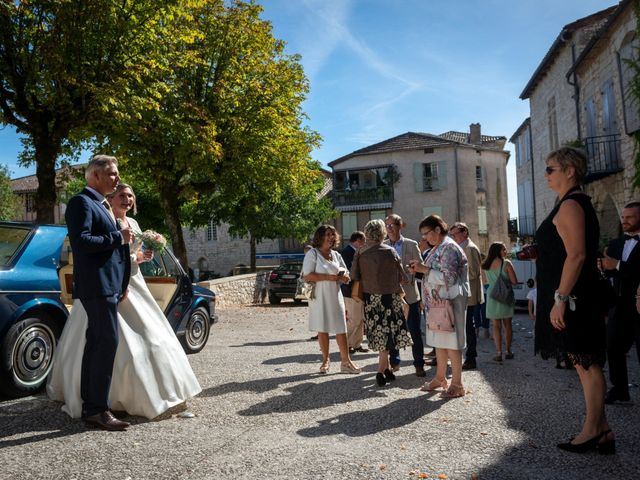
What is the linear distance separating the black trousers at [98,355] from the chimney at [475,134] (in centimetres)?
4734

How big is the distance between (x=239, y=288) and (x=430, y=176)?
27.4 meters

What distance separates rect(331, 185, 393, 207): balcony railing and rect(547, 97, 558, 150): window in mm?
21738

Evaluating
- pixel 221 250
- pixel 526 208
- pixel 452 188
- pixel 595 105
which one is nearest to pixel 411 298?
pixel 595 105

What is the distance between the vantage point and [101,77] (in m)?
12.7

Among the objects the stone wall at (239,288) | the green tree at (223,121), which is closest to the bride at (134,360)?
the green tree at (223,121)

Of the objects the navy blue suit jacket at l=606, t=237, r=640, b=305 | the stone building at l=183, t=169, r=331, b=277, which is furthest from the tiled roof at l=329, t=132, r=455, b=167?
the navy blue suit jacket at l=606, t=237, r=640, b=305

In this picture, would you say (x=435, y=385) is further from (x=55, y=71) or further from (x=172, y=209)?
(x=172, y=209)

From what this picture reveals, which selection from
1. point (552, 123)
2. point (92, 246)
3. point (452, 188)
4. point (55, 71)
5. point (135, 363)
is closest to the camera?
point (92, 246)

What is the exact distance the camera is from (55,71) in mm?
11648

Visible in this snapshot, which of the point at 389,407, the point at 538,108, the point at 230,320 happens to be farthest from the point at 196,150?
the point at 538,108

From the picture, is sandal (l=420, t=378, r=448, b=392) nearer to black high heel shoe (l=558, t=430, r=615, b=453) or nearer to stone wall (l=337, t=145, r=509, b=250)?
black high heel shoe (l=558, t=430, r=615, b=453)

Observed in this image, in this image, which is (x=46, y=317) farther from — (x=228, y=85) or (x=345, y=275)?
(x=228, y=85)

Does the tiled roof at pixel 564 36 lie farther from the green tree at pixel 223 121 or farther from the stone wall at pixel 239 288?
the stone wall at pixel 239 288

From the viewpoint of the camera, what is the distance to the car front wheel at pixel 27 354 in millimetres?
5297
